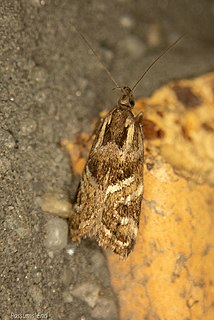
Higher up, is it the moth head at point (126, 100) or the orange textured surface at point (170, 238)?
the moth head at point (126, 100)

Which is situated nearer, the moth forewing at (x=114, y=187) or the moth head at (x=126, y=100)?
the moth forewing at (x=114, y=187)

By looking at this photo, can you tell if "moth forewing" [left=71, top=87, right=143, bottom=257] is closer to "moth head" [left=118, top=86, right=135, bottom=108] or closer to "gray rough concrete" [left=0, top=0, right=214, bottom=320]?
"moth head" [left=118, top=86, right=135, bottom=108]

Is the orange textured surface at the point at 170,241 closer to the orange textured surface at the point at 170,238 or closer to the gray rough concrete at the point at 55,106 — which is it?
the orange textured surface at the point at 170,238

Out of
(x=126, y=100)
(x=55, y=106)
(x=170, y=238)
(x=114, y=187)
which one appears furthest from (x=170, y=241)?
(x=55, y=106)

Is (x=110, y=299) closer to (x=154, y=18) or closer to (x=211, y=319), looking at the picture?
(x=211, y=319)

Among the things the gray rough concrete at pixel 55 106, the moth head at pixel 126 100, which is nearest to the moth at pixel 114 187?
the moth head at pixel 126 100

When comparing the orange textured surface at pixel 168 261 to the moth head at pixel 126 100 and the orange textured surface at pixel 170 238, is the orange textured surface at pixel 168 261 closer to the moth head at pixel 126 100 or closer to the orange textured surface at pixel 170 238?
the orange textured surface at pixel 170 238

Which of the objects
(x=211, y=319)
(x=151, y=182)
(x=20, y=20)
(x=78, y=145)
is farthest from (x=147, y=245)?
(x=20, y=20)

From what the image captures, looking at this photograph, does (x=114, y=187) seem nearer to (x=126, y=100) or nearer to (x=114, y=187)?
(x=114, y=187)
